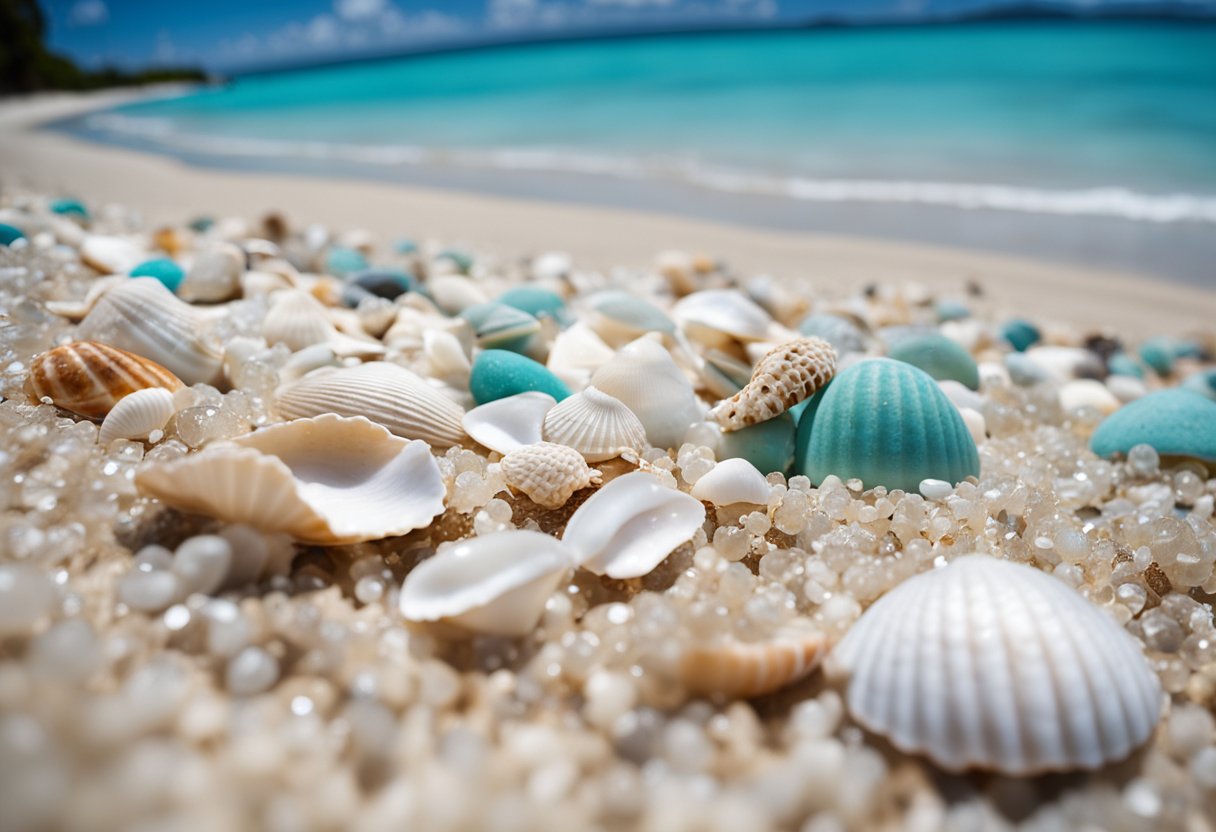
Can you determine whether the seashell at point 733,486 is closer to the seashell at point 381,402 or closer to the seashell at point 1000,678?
the seashell at point 1000,678

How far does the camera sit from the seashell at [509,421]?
1787 mm

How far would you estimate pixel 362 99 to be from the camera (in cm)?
1981

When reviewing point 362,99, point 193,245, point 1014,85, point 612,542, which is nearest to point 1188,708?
point 612,542

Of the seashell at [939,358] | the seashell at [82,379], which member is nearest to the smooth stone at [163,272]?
Result: the seashell at [82,379]

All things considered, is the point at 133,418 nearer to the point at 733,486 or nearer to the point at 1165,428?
the point at 733,486

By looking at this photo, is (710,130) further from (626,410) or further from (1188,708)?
(1188,708)

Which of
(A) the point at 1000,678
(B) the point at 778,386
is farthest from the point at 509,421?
(A) the point at 1000,678

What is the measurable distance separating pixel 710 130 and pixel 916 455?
9287mm

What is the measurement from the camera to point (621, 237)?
520 centimetres

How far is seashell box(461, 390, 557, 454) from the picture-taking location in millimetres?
1787

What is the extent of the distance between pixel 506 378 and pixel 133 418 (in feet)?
2.79

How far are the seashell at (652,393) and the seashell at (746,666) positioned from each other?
0.83m

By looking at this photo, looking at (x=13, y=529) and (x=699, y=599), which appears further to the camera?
(x=699, y=599)

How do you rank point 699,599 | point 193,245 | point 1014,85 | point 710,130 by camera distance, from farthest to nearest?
point 1014,85
point 710,130
point 193,245
point 699,599
